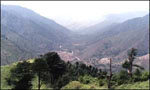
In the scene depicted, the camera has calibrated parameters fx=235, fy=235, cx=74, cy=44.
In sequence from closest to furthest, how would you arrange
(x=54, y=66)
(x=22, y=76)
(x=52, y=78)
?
(x=22, y=76), (x=54, y=66), (x=52, y=78)

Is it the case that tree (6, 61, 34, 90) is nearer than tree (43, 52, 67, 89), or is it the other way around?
tree (6, 61, 34, 90)

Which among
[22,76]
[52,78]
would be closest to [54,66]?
[52,78]

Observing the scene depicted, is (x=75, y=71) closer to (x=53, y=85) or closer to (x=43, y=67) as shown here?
(x=53, y=85)

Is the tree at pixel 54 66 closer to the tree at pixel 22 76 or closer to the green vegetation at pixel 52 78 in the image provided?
the green vegetation at pixel 52 78

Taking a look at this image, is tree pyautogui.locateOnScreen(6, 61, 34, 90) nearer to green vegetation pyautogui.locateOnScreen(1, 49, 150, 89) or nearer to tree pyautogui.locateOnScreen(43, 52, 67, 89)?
green vegetation pyautogui.locateOnScreen(1, 49, 150, 89)

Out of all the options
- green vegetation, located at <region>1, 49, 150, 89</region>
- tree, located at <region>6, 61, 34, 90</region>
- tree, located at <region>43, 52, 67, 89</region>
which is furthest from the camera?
tree, located at <region>43, 52, 67, 89</region>

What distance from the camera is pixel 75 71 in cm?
8125

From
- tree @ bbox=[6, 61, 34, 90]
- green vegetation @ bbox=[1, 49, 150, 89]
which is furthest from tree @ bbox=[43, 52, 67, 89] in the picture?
tree @ bbox=[6, 61, 34, 90]

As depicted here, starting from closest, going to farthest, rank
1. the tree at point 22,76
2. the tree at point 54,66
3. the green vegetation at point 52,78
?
the tree at point 22,76, the green vegetation at point 52,78, the tree at point 54,66

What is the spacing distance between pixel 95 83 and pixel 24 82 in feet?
61.6

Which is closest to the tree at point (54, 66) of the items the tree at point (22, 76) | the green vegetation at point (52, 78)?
the green vegetation at point (52, 78)

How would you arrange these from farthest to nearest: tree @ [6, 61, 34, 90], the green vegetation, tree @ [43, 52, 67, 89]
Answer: tree @ [43, 52, 67, 89] → the green vegetation → tree @ [6, 61, 34, 90]

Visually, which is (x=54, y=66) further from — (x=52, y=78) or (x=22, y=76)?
(x=22, y=76)

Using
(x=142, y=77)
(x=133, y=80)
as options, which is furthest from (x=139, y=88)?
(x=142, y=77)
